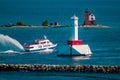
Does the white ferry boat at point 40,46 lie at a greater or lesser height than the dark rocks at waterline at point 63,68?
greater

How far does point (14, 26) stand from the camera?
113562 mm

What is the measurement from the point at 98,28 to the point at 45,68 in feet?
199

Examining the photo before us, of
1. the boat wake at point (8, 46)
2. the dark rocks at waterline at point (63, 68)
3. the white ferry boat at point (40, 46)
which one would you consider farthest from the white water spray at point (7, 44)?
the dark rocks at waterline at point (63, 68)

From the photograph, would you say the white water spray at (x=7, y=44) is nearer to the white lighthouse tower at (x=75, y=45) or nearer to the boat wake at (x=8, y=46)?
the boat wake at (x=8, y=46)

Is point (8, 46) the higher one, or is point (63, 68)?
point (8, 46)

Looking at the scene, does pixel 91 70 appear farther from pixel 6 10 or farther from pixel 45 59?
pixel 6 10

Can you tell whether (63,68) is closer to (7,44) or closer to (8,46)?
(7,44)

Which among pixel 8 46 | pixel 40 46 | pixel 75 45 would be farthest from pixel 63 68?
pixel 40 46

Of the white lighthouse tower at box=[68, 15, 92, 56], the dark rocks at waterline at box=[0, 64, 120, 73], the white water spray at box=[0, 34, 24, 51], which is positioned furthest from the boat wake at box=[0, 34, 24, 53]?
the dark rocks at waterline at box=[0, 64, 120, 73]

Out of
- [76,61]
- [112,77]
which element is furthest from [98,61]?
[112,77]

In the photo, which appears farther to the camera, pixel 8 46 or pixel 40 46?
pixel 40 46

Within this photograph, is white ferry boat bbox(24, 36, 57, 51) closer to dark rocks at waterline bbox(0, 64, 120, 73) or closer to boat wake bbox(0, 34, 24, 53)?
boat wake bbox(0, 34, 24, 53)

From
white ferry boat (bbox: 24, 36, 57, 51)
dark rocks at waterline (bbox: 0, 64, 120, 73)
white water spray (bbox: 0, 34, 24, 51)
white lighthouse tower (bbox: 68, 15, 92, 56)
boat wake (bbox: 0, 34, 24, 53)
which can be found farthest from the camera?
white ferry boat (bbox: 24, 36, 57, 51)

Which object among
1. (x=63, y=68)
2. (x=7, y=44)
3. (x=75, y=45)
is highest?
(x=7, y=44)
